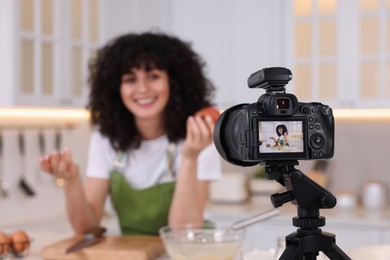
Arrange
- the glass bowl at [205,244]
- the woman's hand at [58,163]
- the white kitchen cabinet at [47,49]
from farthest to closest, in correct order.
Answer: the white kitchen cabinet at [47,49] < the woman's hand at [58,163] < the glass bowl at [205,244]

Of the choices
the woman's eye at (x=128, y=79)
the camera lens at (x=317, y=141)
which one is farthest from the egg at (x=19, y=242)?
the camera lens at (x=317, y=141)

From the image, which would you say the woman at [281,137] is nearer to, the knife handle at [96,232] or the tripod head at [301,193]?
the tripod head at [301,193]

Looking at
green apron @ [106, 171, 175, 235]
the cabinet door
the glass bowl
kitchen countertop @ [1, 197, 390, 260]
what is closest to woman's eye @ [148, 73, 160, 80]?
green apron @ [106, 171, 175, 235]

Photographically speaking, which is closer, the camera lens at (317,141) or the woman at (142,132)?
the camera lens at (317,141)

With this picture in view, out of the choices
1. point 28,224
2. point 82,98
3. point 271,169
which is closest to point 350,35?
point 82,98

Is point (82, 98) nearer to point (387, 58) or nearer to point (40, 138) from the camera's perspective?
point (40, 138)

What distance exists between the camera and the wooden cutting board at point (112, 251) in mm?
→ 1615

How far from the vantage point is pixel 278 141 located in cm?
105

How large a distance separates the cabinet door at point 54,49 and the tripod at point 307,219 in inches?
73.1

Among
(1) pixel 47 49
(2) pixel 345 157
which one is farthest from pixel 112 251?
(2) pixel 345 157

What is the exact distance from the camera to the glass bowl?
4.84 feet

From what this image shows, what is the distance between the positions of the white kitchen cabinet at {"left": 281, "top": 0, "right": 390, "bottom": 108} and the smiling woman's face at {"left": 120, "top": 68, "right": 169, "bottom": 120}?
1388mm

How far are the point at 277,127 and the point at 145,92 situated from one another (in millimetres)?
1034

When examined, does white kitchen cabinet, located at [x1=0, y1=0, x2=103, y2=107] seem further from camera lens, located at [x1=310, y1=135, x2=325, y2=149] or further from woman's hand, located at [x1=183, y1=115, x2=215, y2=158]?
camera lens, located at [x1=310, y1=135, x2=325, y2=149]
